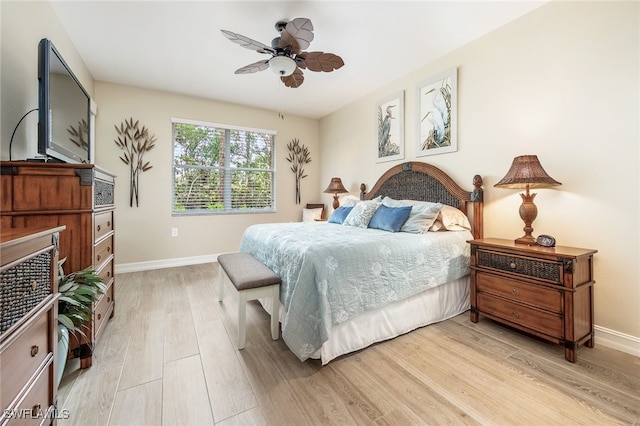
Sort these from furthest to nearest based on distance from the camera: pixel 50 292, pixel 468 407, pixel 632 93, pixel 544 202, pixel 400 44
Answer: pixel 400 44, pixel 544 202, pixel 632 93, pixel 468 407, pixel 50 292

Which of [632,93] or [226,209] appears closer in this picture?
[632,93]

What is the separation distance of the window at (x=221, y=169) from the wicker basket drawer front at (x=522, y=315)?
367 centimetres

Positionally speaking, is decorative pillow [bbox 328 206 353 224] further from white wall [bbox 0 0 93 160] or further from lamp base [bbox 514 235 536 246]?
white wall [bbox 0 0 93 160]

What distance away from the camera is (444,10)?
7.65 feet

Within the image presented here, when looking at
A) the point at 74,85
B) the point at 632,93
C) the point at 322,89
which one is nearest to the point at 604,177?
the point at 632,93

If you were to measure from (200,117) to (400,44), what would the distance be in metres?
3.11

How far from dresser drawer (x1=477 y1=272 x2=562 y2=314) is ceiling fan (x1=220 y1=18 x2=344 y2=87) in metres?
2.25

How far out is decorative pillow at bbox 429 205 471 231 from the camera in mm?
2705

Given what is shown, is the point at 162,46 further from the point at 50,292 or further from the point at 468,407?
the point at 468,407

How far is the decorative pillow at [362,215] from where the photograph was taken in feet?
10.1

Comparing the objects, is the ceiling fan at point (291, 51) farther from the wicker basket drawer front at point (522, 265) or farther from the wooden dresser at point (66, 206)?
the wicker basket drawer front at point (522, 265)

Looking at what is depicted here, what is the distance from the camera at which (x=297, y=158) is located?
5.23 metres

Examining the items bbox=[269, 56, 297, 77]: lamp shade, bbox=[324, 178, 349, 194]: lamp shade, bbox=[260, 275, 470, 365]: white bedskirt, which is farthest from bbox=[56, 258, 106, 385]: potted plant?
bbox=[324, 178, 349, 194]: lamp shade

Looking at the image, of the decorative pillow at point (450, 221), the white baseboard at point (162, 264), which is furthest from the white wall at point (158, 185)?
the decorative pillow at point (450, 221)
